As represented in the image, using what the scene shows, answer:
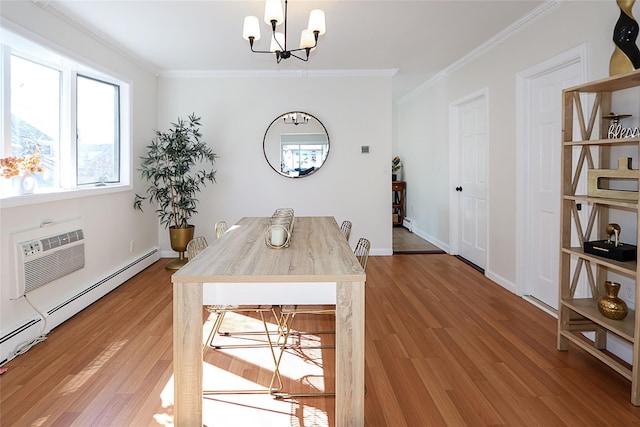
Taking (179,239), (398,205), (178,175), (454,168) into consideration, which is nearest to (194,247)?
(179,239)

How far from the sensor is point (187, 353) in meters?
1.80

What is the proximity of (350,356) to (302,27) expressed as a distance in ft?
10.4

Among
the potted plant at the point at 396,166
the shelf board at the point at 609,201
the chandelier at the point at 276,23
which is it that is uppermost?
the chandelier at the point at 276,23

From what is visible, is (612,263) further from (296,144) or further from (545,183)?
(296,144)

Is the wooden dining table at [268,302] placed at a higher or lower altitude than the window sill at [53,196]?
lower

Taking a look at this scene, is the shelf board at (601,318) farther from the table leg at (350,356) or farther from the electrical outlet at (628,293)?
the table leg at (350,356)

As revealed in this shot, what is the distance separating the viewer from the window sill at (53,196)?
2.81 metres

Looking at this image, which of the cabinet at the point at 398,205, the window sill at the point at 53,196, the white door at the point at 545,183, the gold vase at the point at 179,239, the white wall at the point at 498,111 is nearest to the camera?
the window sill at the point at 53,196

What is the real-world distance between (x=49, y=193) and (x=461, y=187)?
15.4ft

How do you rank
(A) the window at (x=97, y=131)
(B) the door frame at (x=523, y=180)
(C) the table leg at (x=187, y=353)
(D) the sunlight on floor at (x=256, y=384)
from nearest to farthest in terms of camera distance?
(C) the table leg at (x=187, y=353), (D) the sunlight on floor at (x=256, y=384), (B) the door frame at (x=523, y=180), (A) the window at (x=97, y=131)

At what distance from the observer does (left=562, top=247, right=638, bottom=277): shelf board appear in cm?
222

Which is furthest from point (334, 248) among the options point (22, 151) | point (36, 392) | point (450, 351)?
point (22, 151)

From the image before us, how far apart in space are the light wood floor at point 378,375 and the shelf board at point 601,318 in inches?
13.3

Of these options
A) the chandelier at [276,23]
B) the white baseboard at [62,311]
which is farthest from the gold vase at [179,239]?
the chandelier at [276,23]
